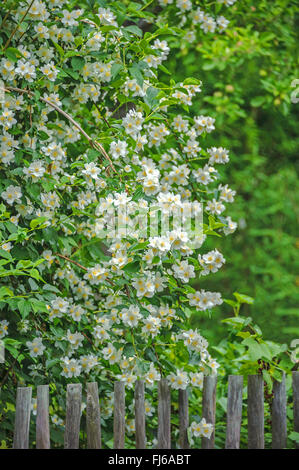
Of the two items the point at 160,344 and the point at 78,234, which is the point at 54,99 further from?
the point at 160,344

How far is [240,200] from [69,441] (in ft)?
11.3

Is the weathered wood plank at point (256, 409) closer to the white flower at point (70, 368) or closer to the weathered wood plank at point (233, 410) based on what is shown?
the weathered wood plank at point (233, 410)

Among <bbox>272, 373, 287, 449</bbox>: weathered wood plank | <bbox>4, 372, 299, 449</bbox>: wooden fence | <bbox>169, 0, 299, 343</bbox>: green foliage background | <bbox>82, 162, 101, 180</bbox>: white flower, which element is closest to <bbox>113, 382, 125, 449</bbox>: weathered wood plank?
<bbox>4, 372, 299, 449</bbox>: wooden fence

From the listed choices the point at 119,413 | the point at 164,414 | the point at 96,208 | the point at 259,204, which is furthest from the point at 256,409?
the point at 259,204

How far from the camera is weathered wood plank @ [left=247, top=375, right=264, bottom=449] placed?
2.00 m

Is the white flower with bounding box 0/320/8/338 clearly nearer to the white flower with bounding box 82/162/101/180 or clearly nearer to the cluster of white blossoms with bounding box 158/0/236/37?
the white flower with bounding box 82/162/101/180

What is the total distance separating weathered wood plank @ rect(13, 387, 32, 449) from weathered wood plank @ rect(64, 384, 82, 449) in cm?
12

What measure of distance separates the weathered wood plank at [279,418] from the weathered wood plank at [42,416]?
0.79 meters

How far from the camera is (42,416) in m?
1.85

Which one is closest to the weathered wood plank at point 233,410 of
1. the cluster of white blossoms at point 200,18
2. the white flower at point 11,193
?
the white flower at point 11,193

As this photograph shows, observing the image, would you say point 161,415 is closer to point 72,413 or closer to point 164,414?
point 164,414

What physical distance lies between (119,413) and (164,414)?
157 mm

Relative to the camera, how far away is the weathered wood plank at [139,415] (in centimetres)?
195
